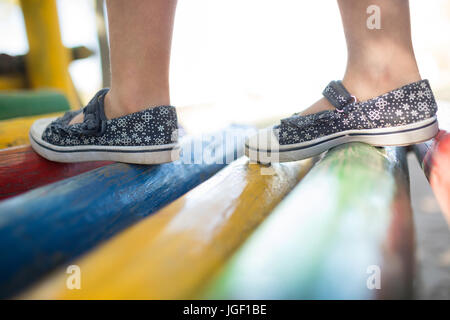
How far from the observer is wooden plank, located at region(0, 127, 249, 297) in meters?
0.28

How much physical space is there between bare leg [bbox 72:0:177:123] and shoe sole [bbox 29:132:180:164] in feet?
0.24

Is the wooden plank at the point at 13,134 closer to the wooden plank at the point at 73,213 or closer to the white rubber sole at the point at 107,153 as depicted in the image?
the white rubber sole at the point at 107,153

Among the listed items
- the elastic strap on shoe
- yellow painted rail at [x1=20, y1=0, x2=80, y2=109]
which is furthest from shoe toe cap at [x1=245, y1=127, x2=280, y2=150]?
yellow painted rail at [x1=20, y1=0, x2=80, y2=109]

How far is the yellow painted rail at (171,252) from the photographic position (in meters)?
0.24

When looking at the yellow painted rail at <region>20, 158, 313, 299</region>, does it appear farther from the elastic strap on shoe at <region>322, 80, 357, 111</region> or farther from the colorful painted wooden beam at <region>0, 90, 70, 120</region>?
the colorful painted wooden beam at <region>0, 90, 70, 120</region>

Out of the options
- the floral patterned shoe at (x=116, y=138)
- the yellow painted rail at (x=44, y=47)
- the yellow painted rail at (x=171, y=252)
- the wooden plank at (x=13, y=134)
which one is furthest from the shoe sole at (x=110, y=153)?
the yellow painted rail at (x=44, y=47)

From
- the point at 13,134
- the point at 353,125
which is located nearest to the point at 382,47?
the point at 353,125

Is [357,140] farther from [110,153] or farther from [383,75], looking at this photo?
[110,153]

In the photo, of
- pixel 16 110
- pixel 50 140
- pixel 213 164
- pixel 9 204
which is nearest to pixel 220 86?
pixel 16 110

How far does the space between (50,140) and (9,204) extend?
1.00 ft

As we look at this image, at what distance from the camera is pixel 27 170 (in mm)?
561

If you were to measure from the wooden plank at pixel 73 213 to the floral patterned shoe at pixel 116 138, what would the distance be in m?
Answer: 0.04
